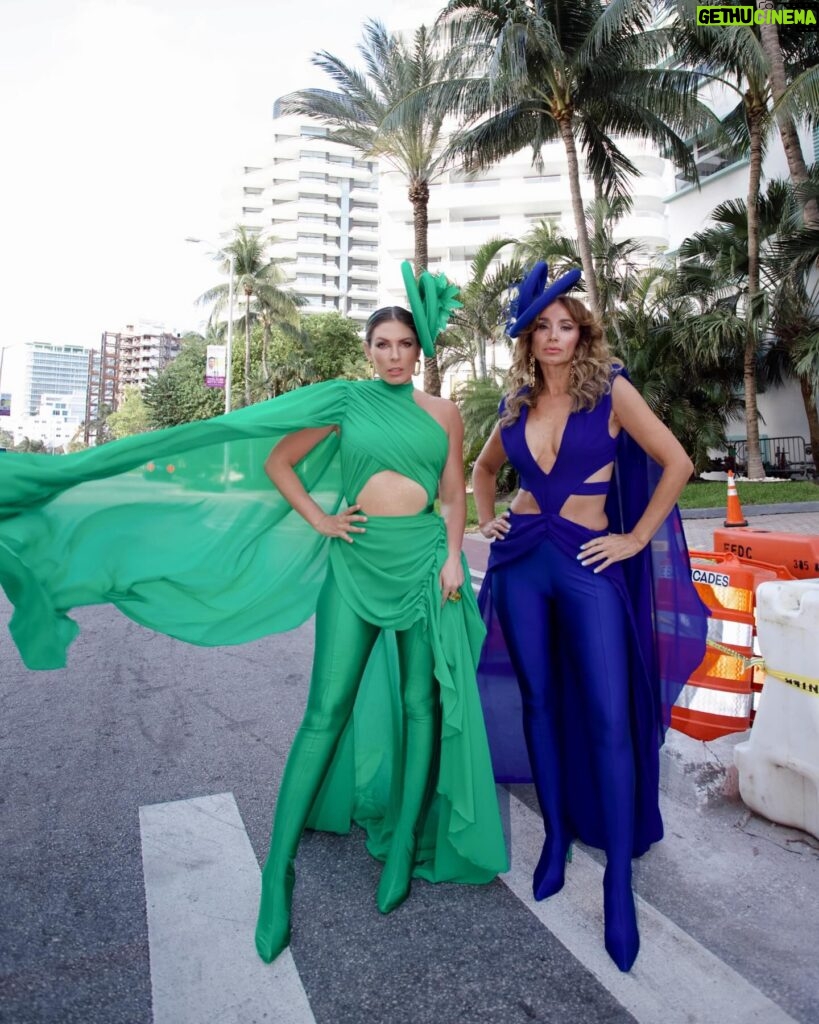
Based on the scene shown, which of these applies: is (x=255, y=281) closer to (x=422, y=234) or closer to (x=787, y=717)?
(x=422, y=234)

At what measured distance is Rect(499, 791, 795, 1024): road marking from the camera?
6.72 feet

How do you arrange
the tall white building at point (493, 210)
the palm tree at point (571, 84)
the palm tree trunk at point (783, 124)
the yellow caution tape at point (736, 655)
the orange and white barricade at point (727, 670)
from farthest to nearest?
the tall white building at point (493, 210)
the palm tree at point (571, 84)
the palm tree trunk at point (783, 124)
the orange and white barricade at point (727, 670)
the yellow caution tape at point (736, 655)

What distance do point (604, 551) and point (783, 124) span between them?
1503 cm

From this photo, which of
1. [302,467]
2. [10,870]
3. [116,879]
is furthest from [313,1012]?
[302,467]

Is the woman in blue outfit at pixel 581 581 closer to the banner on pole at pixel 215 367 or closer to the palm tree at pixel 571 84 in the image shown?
the palm tree at pixel 571 84

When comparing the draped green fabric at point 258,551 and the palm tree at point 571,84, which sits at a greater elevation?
the palm tree at point 571,84

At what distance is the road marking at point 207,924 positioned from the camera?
2109 millimetres

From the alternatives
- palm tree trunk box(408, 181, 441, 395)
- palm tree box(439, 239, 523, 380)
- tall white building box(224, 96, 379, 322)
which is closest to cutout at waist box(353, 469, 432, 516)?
palm tree trunk box(408, 181, 441, 395)

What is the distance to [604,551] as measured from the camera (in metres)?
2.68

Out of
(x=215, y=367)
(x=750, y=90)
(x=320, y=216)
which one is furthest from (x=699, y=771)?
(x=320, y=216)

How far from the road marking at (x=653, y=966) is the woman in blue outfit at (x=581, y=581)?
0.34 feet

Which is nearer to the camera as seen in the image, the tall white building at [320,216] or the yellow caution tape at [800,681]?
the yellow caution tape at [800,681]

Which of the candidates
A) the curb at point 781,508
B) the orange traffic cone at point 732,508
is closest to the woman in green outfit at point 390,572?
the orange traffic cone at point 732,508

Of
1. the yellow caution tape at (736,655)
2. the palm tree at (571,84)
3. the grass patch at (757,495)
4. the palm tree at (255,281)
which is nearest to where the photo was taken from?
the yellow caution tape at (736,655)
